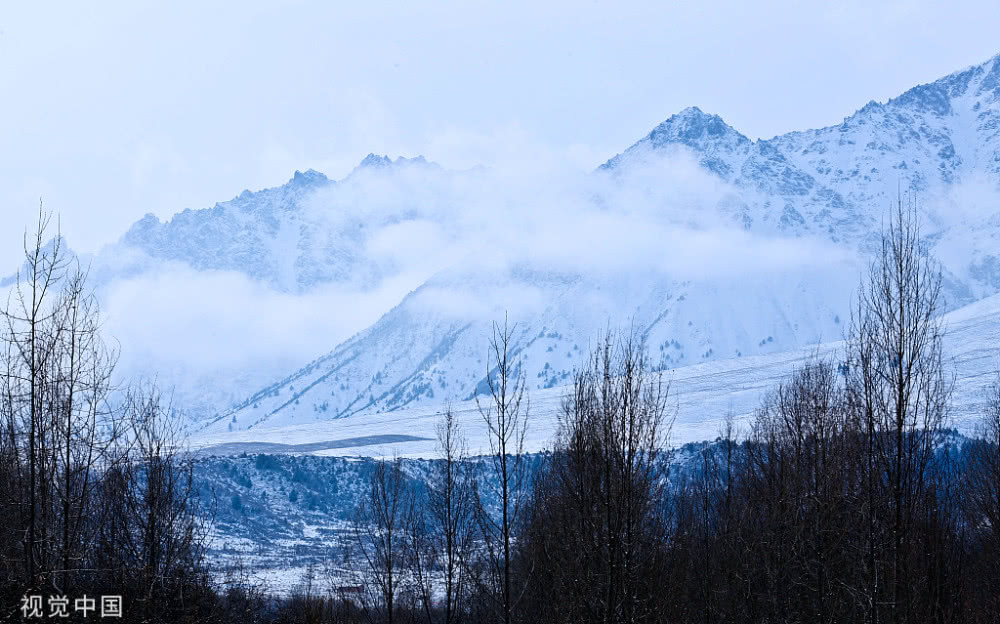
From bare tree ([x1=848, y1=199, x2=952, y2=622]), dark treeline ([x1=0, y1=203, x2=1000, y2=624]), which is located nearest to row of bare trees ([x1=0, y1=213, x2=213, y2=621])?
dark treeline ([x1=0, y1=203, x2=1000, y2=624])

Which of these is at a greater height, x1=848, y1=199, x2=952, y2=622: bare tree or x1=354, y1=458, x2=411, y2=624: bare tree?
x1=848, y1=199, x2=952, y2=622: bare tree

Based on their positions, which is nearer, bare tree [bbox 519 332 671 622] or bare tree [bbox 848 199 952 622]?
bare tree [bbox 848 199 952 622]

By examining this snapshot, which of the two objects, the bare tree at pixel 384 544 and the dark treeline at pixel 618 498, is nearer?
the dark treeline at pixel 618 498

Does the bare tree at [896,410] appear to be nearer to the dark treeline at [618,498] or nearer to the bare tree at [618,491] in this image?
the dark treeline at [618,498]

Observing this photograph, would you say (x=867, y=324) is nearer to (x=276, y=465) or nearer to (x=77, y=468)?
(x=77, y=468)

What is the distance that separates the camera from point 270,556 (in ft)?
424

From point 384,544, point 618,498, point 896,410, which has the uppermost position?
point 896,410

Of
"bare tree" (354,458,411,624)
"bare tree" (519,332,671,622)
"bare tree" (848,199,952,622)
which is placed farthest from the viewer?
"bare tree" (354,458,411,624)

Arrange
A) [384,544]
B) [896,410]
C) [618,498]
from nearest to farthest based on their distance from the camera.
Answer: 1. [896,410]
2. [618,498]
3. [384,544]

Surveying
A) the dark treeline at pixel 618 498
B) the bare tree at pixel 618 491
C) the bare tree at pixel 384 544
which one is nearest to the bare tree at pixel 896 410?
the dark treeline at pixel 618 498

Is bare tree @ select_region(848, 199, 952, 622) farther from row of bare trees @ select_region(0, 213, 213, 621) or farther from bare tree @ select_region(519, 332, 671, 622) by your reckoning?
row of bare trees @ select_region(0, 213, 213, 621)

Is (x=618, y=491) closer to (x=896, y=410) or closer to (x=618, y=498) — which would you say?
(x=618, y=498)

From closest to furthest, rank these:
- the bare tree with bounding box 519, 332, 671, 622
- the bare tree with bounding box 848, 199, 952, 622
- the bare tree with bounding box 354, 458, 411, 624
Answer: the bare tree with bounding box 848, 199, 952, 622, the bare tree with bounding box 519, 332, 671, 622, the bare tree with bounding box 354, 458, 411, 624

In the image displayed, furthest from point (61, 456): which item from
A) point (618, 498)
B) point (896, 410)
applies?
point (896, 410)
